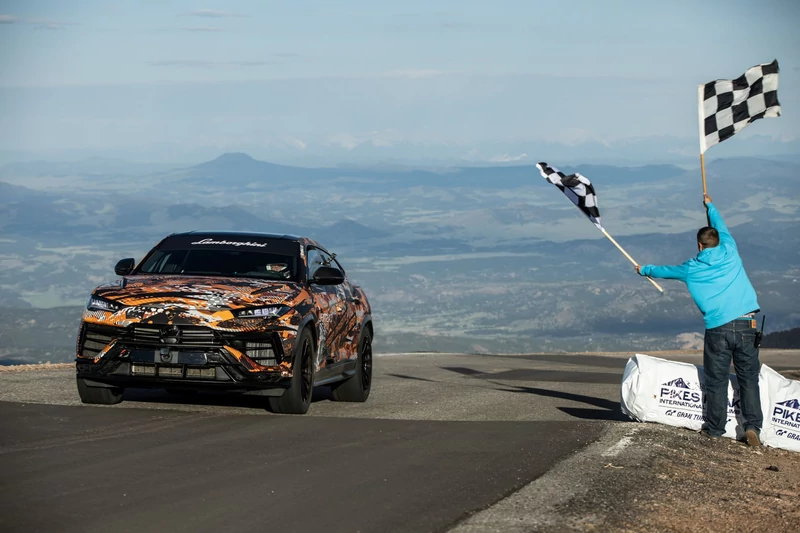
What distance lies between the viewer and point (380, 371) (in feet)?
69.9

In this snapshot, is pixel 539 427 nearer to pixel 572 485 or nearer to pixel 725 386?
pixel 725 386

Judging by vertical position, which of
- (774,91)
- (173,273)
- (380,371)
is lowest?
(380,371)

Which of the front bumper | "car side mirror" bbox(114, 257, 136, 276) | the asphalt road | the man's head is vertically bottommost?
the asphalt road

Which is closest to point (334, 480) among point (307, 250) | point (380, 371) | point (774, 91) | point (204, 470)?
point (204, 470)

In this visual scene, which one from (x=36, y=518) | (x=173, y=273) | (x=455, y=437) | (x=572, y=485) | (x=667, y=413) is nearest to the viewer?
(x=36, y=518)

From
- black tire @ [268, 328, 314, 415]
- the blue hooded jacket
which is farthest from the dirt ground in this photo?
black tire @ [268, 328, 314, 415]

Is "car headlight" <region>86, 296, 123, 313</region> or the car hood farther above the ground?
the car hood

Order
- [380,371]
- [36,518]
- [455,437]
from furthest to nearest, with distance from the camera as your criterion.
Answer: [380,371] < [455,437] < [36,518]

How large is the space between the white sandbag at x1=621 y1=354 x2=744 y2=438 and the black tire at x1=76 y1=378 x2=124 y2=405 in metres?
4.67

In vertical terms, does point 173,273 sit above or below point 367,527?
above

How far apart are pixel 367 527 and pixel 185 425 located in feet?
12.8

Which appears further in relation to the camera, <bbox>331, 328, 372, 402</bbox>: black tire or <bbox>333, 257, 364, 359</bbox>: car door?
<bbox>331, 328, 372, 402</bbox>: black tire

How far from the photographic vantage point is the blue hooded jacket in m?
10.4

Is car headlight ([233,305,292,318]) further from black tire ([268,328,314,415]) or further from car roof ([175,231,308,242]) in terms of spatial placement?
car roof ([175,231,308,242])
